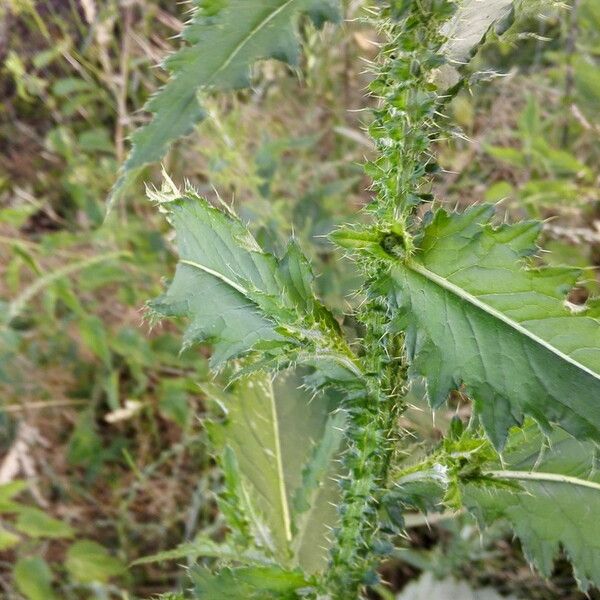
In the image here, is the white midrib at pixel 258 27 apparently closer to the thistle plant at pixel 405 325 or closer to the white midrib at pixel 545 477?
the thistle plant at pixel 405 325

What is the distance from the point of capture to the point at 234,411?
1494 millimetres

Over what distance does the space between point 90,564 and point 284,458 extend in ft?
3.94

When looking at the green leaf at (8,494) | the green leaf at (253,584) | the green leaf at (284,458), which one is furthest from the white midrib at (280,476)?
the green leaf at (8,494)

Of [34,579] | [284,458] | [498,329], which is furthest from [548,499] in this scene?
[34,579]

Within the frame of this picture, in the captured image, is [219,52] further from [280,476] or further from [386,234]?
[280,476]

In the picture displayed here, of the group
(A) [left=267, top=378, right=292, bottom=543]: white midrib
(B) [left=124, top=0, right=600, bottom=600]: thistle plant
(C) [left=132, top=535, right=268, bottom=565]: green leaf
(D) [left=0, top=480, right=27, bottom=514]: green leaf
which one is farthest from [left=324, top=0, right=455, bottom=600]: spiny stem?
(D) [left=0, top=480, right=27, bottom=514]: green leaf

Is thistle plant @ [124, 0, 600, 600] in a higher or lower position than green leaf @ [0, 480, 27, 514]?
higher

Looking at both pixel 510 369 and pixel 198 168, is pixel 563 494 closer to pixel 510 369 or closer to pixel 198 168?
→ pixel 510 369

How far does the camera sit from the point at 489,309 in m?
0.81

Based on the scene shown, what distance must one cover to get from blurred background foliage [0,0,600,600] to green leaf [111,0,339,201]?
1.34 m

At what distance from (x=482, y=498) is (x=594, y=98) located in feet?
6.21

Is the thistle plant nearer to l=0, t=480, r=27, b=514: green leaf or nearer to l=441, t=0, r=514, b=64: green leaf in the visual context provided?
l=441, t=0, r=514, b=64: green leaf

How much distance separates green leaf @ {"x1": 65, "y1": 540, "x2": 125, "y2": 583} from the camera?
2336 mm

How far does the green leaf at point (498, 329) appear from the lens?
2.55 feet
